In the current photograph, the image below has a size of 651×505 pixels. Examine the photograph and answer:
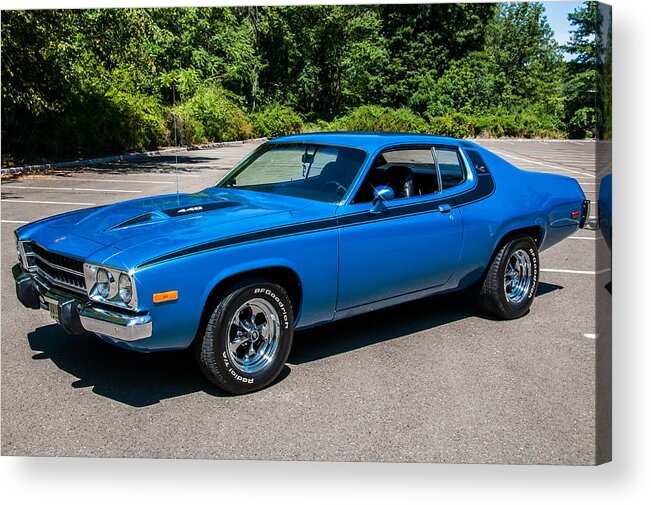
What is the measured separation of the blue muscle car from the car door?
0.01m

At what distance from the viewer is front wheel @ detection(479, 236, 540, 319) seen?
5895 mm

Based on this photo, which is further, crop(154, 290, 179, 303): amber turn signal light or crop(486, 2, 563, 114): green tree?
crop(486, 2, 563, 114): green tree

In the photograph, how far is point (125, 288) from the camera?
12.9 ft

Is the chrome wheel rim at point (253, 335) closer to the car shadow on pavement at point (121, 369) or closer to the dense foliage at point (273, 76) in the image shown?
the car shadow on pavement at point (121, 369)

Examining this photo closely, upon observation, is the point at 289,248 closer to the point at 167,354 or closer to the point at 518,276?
the point at 167,354

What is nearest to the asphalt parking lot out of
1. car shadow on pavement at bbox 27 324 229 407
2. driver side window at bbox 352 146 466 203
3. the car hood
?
car shadow on pavement at bbox 27 324 229 407

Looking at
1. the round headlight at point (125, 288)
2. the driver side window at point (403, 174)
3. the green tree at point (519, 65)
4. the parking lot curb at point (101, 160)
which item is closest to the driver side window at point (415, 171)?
the driver side window at point (403, 174)

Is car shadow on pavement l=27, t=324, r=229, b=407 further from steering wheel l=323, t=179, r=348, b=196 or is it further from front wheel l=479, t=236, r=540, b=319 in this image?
front wheel l=479, t=236, r=540, b=319

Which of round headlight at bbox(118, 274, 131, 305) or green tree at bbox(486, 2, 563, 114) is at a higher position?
green tree at bbox(486, 2, 563, 114)

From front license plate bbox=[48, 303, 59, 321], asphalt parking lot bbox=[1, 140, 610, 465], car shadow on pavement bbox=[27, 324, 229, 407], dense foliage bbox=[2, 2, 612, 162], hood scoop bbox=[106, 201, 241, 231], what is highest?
dense foliage bbox=[2, 2, 612, 162]

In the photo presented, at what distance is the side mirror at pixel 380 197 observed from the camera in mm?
4883

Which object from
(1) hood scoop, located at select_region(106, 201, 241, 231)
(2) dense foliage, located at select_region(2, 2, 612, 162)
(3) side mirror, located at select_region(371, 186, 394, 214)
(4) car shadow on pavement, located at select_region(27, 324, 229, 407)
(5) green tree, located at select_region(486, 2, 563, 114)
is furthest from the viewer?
(5) green tree, located at select_region(486, 2, 563, 114)

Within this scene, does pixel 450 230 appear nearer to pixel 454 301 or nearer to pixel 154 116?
pixel 454 301

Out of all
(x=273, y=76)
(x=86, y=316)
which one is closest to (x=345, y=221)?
(x=86, y=316)
